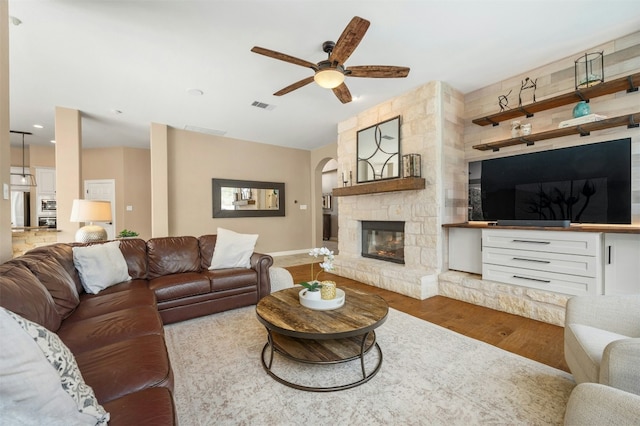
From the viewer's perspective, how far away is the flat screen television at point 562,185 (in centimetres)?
254

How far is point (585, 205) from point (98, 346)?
414 cm

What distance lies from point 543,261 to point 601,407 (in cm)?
238

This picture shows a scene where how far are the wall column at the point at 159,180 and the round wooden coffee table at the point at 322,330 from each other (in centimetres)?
387

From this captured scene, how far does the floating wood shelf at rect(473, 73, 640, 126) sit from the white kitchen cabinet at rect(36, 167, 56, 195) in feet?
28.7

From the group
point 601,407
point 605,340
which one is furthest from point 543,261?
point 601,407

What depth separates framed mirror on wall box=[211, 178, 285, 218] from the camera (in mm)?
5918

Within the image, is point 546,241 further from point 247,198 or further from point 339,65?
point 247,198

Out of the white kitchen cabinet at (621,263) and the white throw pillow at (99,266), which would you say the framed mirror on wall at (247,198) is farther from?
the white kitchen cabinet at (621,263)

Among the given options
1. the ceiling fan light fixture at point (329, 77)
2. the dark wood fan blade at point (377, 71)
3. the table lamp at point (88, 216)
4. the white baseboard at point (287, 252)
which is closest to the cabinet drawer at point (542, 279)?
the dark wood fan blade at point (377, 71)

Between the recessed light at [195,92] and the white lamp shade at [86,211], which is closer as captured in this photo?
the white lamp shade at [86,211]

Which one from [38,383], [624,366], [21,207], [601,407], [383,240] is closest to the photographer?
[38,383]

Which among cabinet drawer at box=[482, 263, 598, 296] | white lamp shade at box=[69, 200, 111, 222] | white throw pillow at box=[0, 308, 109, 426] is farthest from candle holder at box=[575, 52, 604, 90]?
white lamp shade at box=[69, 200, 111, 222]

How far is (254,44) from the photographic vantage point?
106 inches

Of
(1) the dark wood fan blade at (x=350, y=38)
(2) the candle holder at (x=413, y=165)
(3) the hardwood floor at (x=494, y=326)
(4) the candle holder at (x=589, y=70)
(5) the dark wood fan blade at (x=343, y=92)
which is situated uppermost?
(4) the candle holder at (x=589, y=70)
